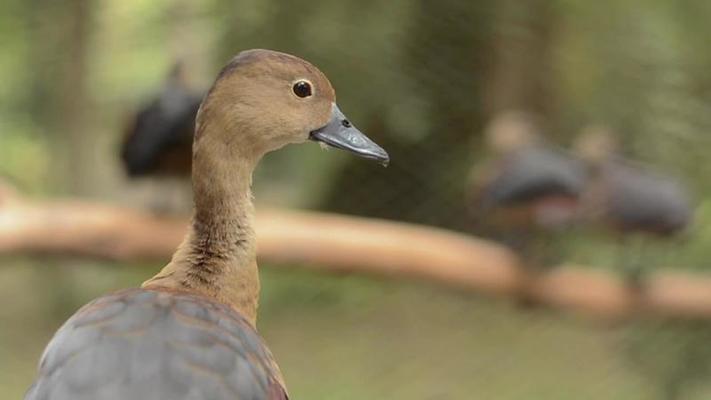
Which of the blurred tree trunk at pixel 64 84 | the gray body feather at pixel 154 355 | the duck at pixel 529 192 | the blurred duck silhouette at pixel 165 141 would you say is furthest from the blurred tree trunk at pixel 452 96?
the gray body feather at pixel 154 355

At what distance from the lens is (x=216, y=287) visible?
0.83 metres

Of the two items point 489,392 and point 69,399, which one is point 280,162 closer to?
point 489,392

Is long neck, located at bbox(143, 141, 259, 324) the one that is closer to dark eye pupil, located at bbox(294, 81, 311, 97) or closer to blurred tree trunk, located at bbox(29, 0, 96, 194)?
dark eye pupil, located at bbox(294, 81, 311, 97)

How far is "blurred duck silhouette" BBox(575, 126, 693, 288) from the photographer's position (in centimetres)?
199

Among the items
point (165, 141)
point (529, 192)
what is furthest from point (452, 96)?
point (165, 141)

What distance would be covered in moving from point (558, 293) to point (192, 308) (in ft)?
4.52

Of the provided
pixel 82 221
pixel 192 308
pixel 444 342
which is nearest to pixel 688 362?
pixel 444 342

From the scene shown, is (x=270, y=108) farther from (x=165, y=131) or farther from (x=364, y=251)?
(x=364, y=251)

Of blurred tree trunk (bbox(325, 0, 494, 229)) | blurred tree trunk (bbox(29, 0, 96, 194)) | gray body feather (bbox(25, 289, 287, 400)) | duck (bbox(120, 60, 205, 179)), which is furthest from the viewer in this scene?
blurred tree trunk (bbox(325, 0, 494, 229))

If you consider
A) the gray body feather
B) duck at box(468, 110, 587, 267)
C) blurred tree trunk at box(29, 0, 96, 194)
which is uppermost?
blurred tree trunk at box(29, 0, 96, 194)

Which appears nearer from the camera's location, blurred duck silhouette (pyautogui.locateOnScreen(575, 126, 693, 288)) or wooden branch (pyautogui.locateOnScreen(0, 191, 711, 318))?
wooden branch (pyautogui.locateOnScreen(0, 191, 711, 318))

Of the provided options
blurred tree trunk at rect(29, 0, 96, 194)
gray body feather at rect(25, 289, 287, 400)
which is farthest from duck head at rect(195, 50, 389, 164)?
blurred tree trunk at rect(29, 0, 96, 194)

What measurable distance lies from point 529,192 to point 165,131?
605 mm

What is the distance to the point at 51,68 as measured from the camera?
6.78 ft
